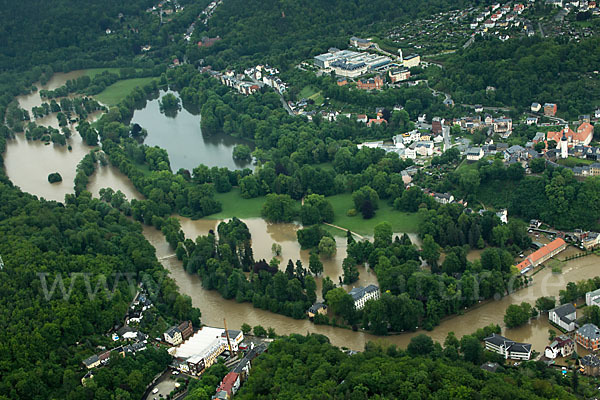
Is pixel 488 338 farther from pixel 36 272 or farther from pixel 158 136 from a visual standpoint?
pixel 158 136

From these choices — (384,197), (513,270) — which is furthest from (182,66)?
(513,270)

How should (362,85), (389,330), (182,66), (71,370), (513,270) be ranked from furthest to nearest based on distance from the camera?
(182,66) → (362,85) → (513,270) → (389,330) → (71,370)

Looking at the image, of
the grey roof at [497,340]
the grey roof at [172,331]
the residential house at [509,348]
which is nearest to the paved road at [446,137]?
the grey roof at [497,340]

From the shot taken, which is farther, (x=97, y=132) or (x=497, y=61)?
(x=97, y=132)

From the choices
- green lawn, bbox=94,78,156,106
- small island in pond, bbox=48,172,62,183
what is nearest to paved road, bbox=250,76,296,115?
green lawn, bbox=94,78,156,106

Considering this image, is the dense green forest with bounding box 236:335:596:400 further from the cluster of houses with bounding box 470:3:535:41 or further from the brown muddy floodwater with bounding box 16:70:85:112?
the brown muddy floodwater with bounding box 16:70:85:112

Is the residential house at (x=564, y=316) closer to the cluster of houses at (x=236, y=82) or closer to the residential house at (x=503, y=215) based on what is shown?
the residential house at (x=503, y=215)
